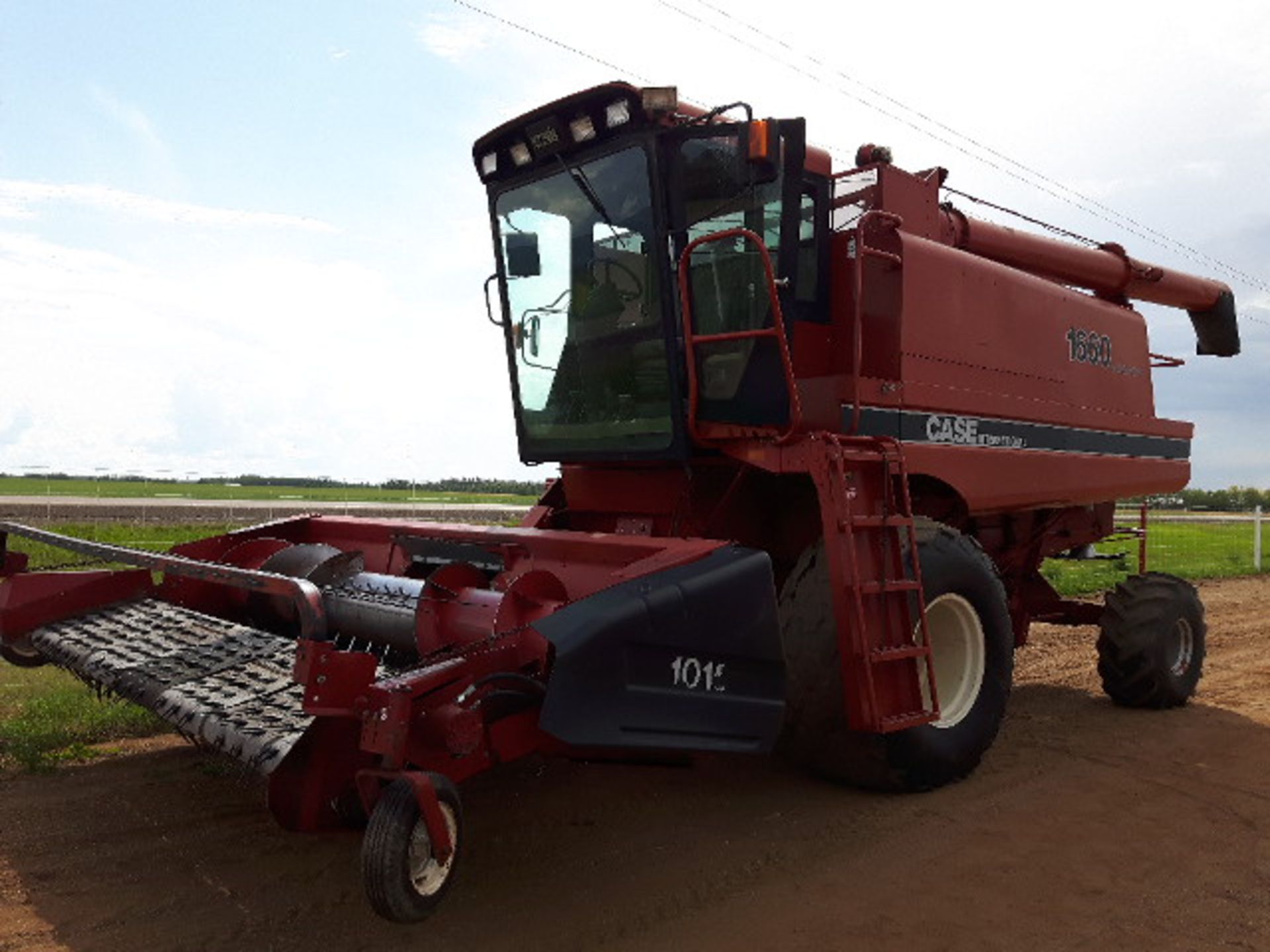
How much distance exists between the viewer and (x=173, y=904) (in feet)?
10.8

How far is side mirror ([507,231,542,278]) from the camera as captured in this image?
5320 millimetres

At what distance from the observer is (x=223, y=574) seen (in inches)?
140

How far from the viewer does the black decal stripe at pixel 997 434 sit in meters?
4.95

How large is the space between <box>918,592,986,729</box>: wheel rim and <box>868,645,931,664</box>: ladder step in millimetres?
443

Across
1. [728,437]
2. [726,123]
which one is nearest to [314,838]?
[728,437]

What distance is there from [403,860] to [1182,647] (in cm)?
578

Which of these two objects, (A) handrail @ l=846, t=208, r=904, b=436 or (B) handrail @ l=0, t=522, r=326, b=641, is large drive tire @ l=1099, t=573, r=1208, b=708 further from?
(B) handrail @ l=0, t=522, r=326, b=641

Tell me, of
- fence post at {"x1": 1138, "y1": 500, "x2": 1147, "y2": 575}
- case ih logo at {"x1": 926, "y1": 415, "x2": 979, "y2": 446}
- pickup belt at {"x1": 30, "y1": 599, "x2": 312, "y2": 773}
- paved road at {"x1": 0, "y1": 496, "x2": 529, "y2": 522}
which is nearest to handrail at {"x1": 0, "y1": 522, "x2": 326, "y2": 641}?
pickup belt at {"x1": 30, "y1": 599, "x2": 312, "y2": 773}

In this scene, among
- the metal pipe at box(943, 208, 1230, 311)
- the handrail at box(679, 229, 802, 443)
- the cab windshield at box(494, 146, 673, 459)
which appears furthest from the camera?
A: the metal pipe at box(943, 208, 1230, 311)

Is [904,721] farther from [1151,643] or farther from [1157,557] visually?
Answer: [1157,557]

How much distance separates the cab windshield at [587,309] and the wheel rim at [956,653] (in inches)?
59.7

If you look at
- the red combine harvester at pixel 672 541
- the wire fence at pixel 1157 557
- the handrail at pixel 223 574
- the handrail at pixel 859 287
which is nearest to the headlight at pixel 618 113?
the red combine harvester at pixel 672 541

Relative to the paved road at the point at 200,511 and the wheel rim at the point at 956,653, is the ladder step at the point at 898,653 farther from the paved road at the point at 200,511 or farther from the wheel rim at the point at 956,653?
the paved road at the point at 200,511

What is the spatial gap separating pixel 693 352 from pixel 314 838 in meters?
2.48
